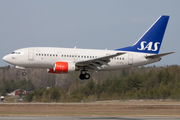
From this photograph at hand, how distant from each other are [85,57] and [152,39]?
33.6 ft

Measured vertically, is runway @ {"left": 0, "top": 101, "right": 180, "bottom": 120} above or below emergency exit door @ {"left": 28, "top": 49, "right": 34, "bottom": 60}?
below

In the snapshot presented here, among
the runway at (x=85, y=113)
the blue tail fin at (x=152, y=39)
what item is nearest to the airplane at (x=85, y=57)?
the blue tail fin at (x=152, y=39)

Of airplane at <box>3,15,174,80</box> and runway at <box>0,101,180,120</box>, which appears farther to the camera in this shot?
airplane at <box>3,15,174,80</box>

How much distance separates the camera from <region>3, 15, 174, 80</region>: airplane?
117 ft

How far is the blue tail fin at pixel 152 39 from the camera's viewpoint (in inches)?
1578

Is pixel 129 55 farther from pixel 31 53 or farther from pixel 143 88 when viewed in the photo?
pixel 143 88

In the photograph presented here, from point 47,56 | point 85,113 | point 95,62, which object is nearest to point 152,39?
point 95,62

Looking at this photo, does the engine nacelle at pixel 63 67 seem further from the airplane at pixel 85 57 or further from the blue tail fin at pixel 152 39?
the blue tail fin at pixel 152 39

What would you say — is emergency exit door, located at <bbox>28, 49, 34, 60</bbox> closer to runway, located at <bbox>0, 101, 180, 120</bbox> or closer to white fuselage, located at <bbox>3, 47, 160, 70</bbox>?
white fuselage, located at <bbox>3, 47, 160, 70</bbox>

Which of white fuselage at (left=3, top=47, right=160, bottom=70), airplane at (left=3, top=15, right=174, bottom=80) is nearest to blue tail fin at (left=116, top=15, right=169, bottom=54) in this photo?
airplane at (left=3, top=15, right=174, bottom=80)

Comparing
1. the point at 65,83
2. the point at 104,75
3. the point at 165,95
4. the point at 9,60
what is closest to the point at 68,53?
the point at 9,60

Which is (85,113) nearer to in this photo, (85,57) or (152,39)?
(85,57)

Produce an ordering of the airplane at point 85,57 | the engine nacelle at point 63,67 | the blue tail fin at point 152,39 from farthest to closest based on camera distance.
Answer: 1. the blue tail fin at point 152,39
2. the airplane at point 85,57
3. the engine nacelle at point 63,67

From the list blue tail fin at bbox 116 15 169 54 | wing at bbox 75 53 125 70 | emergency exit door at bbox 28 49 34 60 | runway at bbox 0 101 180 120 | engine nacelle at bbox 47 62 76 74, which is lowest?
runway at bbox 0 101 180 120
